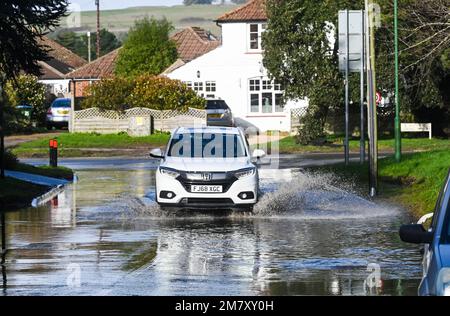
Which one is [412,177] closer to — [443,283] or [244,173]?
[244,173]

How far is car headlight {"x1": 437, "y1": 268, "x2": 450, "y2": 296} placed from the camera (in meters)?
7.75

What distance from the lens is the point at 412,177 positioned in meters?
27.6

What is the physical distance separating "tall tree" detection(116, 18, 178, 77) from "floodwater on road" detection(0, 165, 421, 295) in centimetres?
5109

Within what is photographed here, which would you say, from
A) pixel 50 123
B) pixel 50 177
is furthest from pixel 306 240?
pixel 50 123

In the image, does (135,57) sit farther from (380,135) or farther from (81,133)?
(380,135)

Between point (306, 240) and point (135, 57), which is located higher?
point (135, 57)

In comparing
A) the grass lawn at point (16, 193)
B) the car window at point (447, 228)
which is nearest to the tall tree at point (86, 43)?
the grass lawn at point (16, 193)

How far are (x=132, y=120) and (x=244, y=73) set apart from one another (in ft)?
31.7

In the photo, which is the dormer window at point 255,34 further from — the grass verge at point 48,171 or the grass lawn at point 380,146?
the grass verge at point 48,171

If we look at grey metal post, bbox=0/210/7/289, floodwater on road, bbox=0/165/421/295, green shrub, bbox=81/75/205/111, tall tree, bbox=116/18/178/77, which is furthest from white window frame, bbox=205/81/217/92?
grey metal post, bbox=0/210/7/289

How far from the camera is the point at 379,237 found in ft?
58.4

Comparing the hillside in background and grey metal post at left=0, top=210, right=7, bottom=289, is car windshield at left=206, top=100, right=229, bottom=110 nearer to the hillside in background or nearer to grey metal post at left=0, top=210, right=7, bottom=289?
the hillside in background
